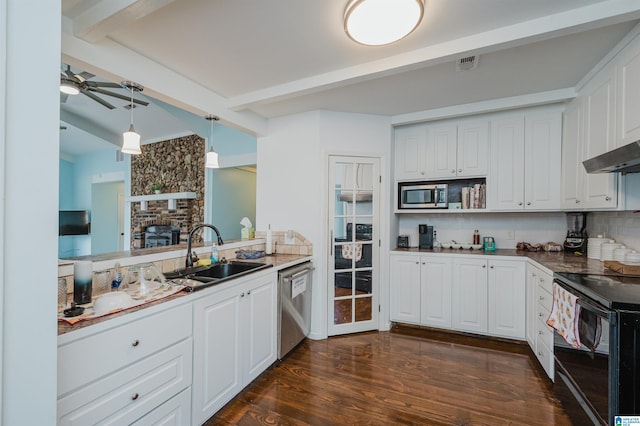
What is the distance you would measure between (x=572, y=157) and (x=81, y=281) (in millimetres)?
3787

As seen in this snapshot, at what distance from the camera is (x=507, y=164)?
10.1 feet

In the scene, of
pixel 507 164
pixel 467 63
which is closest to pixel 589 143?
pixel 507 164

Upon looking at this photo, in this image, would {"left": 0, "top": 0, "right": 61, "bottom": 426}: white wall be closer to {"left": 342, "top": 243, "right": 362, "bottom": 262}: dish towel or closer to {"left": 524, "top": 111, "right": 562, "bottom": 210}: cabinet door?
{"left": 342, "top": 243, "right": 362, "bottom": 262}: dish towel

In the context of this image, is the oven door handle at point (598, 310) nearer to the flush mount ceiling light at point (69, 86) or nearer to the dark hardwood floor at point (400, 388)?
the dark hardwood floor at point (400, 388)

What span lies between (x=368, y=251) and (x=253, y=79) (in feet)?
6.78

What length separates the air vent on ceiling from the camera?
210 centimetres

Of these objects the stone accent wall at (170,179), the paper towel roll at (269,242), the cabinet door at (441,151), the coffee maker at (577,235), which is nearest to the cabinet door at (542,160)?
the coffee maker at (577,235)

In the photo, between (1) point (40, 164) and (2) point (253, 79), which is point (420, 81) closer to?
(2) point (253, 79)

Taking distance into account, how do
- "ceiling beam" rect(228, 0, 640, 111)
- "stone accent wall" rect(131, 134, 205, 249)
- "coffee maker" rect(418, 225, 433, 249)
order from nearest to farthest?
"ceiling beam" rect(228, 0, 640, 111) < "coffee maker" rect(418, 225, 433, 249) < "stone accent wall" rect(131, 134, 205, 249)

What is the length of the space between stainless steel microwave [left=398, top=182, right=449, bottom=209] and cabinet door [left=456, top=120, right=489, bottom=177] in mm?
269

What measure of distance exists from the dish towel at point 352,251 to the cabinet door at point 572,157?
6.54ft

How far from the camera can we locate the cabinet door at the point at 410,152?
11.2ft

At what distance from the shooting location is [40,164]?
31.0 inches

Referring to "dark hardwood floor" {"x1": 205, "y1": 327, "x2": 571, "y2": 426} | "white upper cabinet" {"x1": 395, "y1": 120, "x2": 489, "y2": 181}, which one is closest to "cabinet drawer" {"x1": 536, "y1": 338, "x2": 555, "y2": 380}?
"dark hardwood floor" {"x1": 205, "y1": 327, "x2": 571, "y2": 426}
